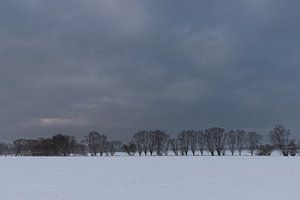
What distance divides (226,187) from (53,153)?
144 meters

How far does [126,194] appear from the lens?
19.5m

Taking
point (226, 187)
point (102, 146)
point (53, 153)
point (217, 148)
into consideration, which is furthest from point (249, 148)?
point (226, 187)

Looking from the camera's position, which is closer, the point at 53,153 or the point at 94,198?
the point at 94,198

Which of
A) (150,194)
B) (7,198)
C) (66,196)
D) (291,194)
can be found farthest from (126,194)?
(291,194)

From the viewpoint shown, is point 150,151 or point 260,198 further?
point 150,151

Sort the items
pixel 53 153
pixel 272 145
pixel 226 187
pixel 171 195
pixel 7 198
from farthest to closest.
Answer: pixel 53 153
pixel 272 145
pixel 226 187
pixel 171 195
pixel 7 198

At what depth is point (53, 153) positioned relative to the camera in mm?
161875

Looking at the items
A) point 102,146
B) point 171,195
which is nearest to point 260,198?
point 171,195

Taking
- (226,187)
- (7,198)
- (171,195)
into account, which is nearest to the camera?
(7,198)

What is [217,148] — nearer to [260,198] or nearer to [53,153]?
[53,153]

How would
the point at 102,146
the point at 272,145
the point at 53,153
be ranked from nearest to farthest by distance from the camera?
the point at 272,145
the point at 53,153
the point at 102,146

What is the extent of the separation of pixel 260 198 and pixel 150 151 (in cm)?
15042

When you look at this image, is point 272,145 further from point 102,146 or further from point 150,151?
point 102,146

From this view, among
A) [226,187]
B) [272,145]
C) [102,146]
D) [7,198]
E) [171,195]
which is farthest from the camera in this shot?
[102,146]
